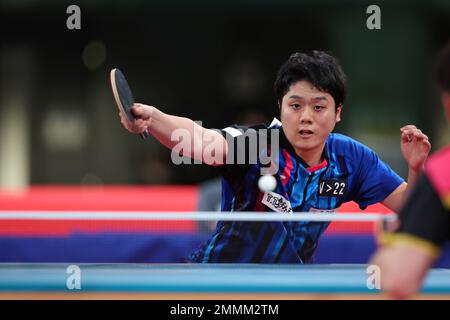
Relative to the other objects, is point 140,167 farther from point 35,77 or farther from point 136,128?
point 136,128

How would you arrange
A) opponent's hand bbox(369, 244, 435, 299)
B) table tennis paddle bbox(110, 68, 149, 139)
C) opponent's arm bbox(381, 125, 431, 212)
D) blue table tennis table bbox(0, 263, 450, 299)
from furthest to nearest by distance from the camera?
opponent's arm bbox(381, 125, 431, 212) → blue table tennis table bbox(0, 263, 450, 299) → table tennis paddle bbox(110, 68, 149, 139) → opponent's hand bbox(369, 244, 435, 299)

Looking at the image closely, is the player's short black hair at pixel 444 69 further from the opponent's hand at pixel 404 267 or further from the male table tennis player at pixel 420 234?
the opponent's hand at pixel 404 267

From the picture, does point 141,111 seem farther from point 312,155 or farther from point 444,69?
point 444,69

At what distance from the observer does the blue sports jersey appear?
3457 millimetres

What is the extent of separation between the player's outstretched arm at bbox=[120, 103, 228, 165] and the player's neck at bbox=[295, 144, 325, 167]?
0.43 metres

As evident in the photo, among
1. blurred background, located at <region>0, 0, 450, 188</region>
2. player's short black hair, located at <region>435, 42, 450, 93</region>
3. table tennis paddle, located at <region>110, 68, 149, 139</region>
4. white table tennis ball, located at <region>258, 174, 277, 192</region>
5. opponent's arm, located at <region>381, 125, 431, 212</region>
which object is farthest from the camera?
blurred background, located at <region>0, 0, 450, 188</region>

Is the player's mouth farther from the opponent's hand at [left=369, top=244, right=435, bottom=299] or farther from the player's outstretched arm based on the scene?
the opponent's hand at [left=369, top=244, right=435, bottom=299]

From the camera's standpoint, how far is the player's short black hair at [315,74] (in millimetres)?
3416

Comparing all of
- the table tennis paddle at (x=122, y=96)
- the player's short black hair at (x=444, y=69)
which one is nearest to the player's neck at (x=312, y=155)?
the table tennis paddle at (x=122, y=96)

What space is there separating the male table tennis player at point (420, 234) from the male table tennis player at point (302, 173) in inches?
52.6

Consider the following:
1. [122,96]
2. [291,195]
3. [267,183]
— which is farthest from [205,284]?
[122,96]

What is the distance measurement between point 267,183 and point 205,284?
53 centimetres

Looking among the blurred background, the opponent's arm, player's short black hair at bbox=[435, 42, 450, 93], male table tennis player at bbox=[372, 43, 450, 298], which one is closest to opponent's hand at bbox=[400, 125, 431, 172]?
the opponent's arm

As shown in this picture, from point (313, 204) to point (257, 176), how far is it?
0.34m
